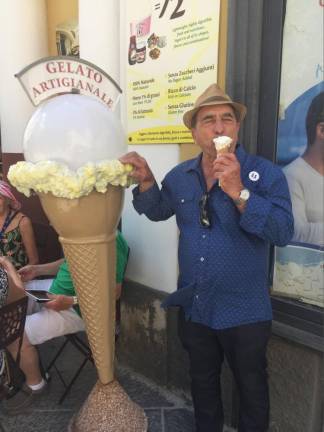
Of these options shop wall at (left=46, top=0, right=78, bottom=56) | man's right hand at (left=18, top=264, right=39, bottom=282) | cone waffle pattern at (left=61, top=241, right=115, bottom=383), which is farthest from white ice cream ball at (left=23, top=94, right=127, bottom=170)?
shop wall at (left=46, top=0, right=78, bottom=56)

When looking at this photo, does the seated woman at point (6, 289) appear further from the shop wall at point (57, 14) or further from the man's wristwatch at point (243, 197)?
the shop wall at point (57, 14)

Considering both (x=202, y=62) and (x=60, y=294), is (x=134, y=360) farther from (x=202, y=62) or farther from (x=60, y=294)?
(x=202, y=62)

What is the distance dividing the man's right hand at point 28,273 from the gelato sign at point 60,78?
164 centimetres

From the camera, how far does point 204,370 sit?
8.15ft

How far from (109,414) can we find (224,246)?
1002 mm

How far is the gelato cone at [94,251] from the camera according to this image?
72.3 inches

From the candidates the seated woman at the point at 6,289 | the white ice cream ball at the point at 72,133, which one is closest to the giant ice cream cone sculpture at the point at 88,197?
the white ice cream ball at the point at 72,133

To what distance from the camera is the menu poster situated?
2.88m

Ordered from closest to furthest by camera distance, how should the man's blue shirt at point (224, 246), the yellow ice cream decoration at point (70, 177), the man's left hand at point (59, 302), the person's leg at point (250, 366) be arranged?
the yellow ice cream decoration at point (70, 177), the man's blue shirt at point (224, 246), the person's leg at point (250, 366), the man's left hand at point (59, 302)

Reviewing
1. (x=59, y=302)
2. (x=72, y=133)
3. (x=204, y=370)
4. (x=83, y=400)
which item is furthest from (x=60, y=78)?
(x=83, y=400)

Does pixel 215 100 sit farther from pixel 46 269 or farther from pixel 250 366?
pixel 46 269

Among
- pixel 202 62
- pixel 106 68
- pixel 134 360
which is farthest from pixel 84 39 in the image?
pixel 134 360

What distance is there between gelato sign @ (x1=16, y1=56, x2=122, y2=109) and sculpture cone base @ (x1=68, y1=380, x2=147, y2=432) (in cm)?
144

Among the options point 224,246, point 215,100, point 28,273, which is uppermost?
point 215,100
